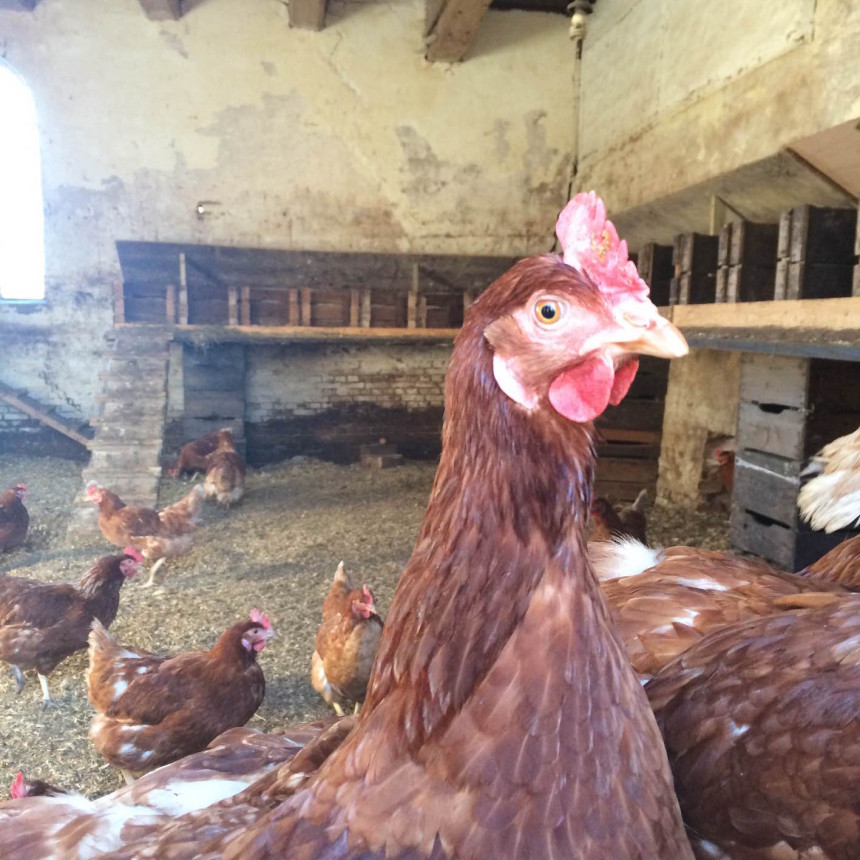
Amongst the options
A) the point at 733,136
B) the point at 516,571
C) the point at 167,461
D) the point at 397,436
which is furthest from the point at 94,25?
the point at 516,571

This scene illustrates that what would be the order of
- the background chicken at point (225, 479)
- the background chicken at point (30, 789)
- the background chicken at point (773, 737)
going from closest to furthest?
the background chicken at point (773, 737), the background chicken at point (30, 789), the background chicken at point (225, 479)

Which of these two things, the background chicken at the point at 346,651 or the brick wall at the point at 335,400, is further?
the brick wall at the point at 335,400

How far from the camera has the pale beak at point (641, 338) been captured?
963 millimetres

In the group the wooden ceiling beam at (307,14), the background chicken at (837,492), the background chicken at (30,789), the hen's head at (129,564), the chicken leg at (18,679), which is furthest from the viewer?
the wooden ceiling beam at (307,14)

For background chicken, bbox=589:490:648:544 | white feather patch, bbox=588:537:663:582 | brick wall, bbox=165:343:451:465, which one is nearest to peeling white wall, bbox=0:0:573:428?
brick wall, bbox=165:343:451:465

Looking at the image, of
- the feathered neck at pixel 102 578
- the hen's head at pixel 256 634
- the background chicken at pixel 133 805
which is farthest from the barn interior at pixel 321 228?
the background chicken at pixel 133 805

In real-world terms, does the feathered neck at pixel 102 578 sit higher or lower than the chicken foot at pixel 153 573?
higher

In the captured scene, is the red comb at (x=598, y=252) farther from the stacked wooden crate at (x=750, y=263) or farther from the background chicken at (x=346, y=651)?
the stacked wooden crate at (x=750, y=263)

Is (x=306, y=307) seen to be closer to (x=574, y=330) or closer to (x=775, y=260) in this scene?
(x=775, y=260)

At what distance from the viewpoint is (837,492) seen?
1.86m

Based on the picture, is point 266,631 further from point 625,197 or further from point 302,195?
point 302,195

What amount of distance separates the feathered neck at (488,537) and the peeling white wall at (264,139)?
25.4 feet

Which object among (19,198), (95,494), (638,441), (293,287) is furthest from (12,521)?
(638,441)

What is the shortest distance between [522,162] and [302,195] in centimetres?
280
